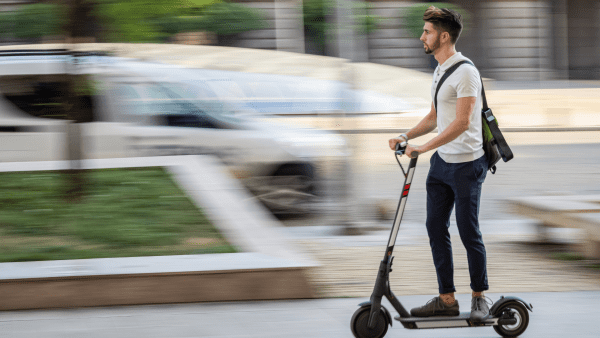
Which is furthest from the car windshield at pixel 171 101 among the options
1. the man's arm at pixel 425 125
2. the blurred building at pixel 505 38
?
the blurred building at pixel 505 38

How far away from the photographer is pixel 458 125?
3.42 m

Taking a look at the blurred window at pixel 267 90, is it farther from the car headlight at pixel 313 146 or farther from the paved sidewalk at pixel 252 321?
the paved sidewalk at pixel 252 321

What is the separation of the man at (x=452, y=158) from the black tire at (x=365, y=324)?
172 mm

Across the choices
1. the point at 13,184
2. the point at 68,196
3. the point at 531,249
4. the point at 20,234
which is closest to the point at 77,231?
the point at 20,234

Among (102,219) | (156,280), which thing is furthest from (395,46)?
(156,280)

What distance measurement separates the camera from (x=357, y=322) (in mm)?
3648

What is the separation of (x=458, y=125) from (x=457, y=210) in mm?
444

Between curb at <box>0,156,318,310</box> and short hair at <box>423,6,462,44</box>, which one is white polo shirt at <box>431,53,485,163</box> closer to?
short hair at <box>423,6,462,44</box>

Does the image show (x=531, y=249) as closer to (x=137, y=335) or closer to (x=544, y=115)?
(x=137, y=335)

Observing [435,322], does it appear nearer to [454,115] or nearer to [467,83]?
[454,115]

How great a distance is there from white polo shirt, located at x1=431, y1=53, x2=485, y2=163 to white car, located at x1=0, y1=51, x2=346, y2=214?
348cm

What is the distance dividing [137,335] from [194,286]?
0.59 metres

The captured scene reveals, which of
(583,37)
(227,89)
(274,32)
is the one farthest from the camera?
(583,37)

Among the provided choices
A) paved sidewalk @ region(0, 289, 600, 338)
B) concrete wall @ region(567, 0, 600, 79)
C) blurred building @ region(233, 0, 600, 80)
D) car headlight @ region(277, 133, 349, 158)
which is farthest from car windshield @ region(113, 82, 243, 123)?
concrete wall @ region(567, 0, 600, 79)
